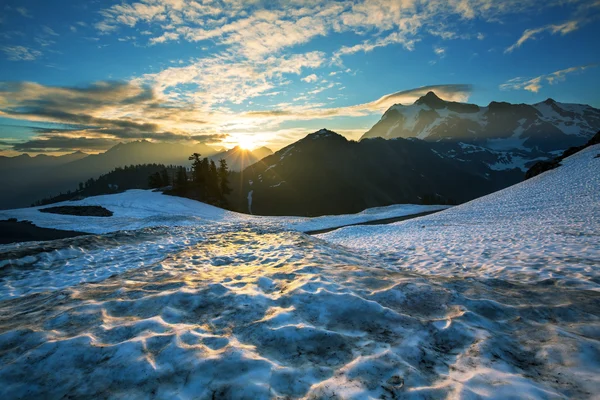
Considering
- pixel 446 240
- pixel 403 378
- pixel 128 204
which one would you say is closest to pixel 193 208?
pixel 128 204

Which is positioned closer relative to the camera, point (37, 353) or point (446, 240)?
point (37, 353)

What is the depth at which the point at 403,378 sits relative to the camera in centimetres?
333

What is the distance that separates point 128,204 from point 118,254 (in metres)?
37.6

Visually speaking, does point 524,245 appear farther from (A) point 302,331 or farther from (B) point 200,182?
(B) point 200,182

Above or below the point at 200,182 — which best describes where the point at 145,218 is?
below

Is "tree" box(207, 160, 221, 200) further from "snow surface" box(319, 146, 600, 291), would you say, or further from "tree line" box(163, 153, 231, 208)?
"snow surface" box(319, 146, 600, 291)

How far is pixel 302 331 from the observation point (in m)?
4.50

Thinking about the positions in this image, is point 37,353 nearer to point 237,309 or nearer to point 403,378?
point 237,309

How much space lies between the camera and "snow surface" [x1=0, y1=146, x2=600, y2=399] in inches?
126

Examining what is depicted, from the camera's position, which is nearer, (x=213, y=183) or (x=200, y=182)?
(x=200, y=182)

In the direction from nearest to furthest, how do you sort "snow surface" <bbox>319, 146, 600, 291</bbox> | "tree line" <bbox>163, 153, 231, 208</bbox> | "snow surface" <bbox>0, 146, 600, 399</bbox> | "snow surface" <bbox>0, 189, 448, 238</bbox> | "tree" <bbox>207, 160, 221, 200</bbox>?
"snow surface" <bbox>0, 146, 600, 399</bbox>, "snow surface" <bbox>319, 146, 600, 291</bbox>, "snow surface" <bbox>0, 189, 448, 238</bbox>, "tree line" <bbox>163, 153, 231, 208</bbox>, "tree" <bbox>207, 160, 221, 200</bbox>

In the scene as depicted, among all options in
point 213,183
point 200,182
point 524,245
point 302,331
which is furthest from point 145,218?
point 213,183

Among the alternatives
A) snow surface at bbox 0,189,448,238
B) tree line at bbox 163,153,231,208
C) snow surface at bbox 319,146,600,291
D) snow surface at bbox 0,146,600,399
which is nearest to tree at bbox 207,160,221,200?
tree line at bbox 163,153,231,208

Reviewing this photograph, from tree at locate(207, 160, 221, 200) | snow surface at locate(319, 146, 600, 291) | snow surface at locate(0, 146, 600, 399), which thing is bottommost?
snow surface at locate(319, 146, 600, 291)
